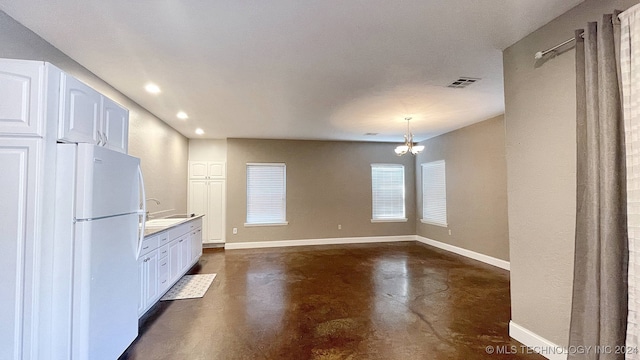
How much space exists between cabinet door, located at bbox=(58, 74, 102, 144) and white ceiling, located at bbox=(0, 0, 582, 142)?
59cm

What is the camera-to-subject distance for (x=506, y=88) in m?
2.59

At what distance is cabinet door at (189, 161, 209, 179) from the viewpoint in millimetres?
6672

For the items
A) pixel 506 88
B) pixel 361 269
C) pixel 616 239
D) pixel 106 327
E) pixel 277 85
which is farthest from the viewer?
pixel 361 269

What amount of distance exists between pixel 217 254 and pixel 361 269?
325 centimetres

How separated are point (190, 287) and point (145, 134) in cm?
244

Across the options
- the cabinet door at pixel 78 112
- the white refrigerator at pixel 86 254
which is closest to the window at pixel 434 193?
the white refrigerator at pixel 86 254

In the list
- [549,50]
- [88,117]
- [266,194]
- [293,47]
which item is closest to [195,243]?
[266,194]

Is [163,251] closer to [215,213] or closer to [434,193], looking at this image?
[215,213]

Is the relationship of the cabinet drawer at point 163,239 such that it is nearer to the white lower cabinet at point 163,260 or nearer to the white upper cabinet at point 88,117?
the white lower cabinet at point 163,260

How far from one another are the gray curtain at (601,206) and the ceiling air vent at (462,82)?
4.79 feet

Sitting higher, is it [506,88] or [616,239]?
[506,88]

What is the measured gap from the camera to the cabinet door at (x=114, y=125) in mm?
2172

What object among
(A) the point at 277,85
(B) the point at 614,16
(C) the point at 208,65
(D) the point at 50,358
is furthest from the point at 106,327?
(B) the point at 614,16

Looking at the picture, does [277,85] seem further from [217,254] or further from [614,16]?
[217,254]
